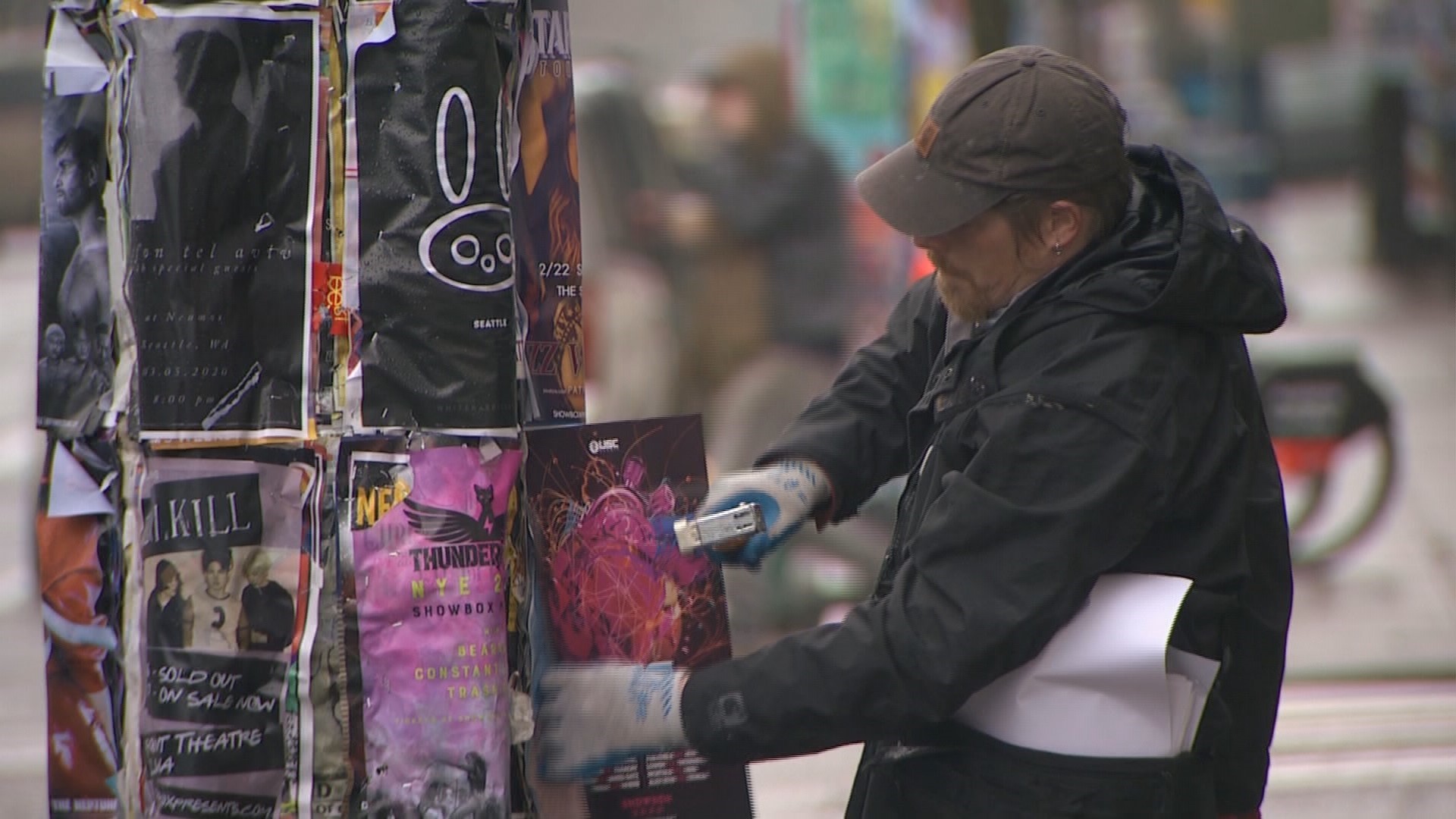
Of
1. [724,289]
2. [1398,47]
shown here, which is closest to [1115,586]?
[724,289]

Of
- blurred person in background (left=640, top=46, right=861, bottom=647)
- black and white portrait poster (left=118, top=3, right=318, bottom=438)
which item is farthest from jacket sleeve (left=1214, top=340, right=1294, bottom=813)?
blurred person in background (left=640, top=46, right=861, bottom=647)

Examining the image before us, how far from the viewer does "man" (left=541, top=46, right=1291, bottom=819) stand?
175 centimetres

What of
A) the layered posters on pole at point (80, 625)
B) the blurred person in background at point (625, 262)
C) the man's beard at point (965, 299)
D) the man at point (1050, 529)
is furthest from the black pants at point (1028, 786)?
the blurred person in background at point (625, 262)

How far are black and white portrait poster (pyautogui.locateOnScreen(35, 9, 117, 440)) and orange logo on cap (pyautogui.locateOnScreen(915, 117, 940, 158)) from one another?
1133 mm

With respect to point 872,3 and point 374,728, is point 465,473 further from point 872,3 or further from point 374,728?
point 872,3

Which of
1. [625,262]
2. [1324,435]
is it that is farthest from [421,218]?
[1324,435]

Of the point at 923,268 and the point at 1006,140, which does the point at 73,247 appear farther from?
the point at 923,268

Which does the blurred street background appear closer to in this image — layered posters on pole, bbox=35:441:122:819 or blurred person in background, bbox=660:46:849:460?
blurred person in background, bbox=660:46:849:460

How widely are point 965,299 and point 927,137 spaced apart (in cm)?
23

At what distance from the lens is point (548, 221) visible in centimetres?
205

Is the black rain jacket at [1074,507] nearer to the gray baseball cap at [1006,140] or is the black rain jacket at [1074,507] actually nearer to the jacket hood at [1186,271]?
the jacket hood at [1186,271]

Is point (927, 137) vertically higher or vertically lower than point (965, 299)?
higher

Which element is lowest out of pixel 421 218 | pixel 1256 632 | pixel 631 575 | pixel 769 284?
pixel 1256 632

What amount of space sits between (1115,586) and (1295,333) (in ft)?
18.1
